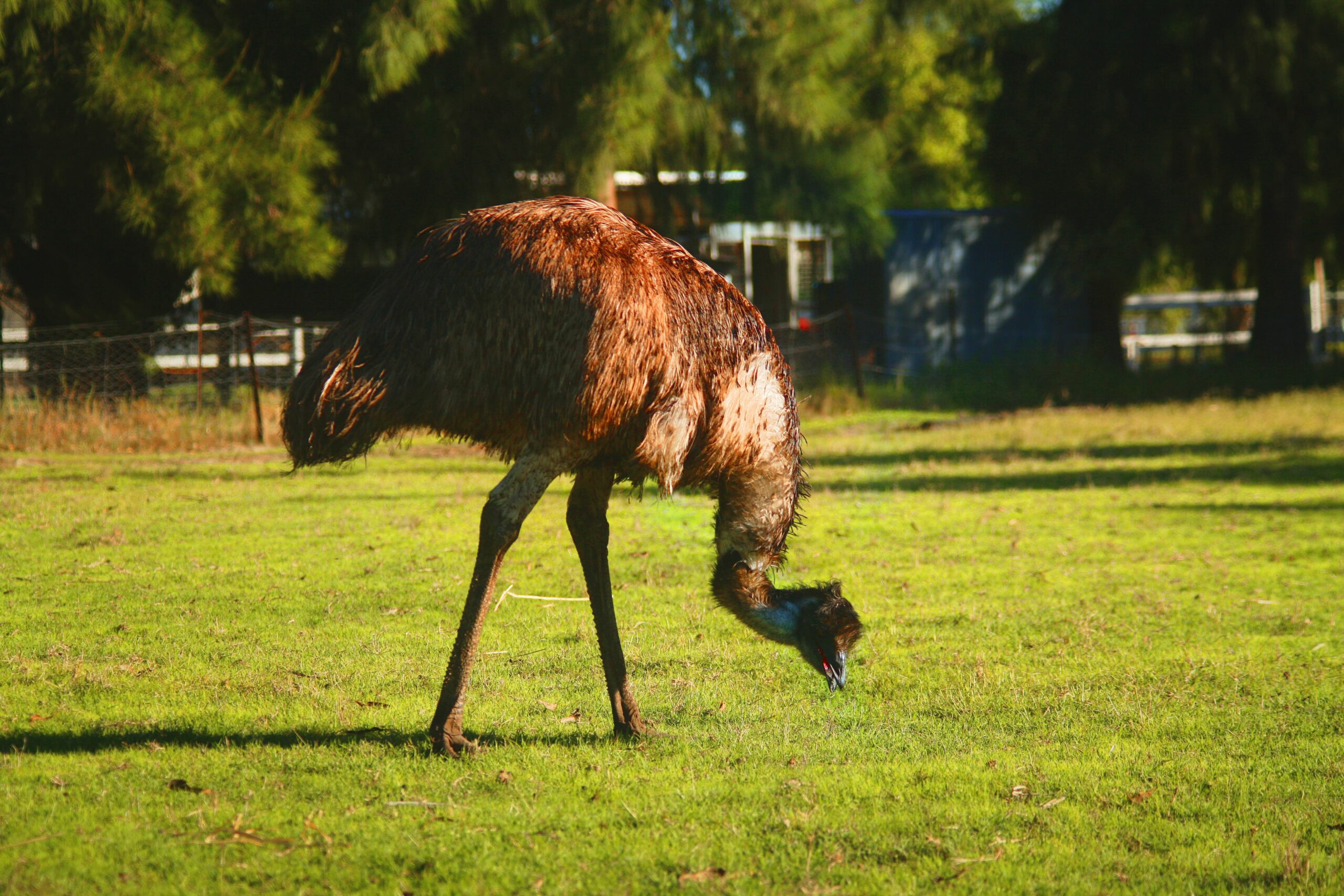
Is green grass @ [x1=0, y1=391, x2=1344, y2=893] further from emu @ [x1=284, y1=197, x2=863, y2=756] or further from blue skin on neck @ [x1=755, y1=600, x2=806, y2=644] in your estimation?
emu @ [x1=284, y1=197, x2=863, y2=756]

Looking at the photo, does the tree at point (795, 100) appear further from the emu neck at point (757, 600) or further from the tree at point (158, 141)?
the emu neck at point (757, 600)

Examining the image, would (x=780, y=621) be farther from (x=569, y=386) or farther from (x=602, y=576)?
(x=569, y=386)

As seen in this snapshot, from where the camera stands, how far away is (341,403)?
482 cm

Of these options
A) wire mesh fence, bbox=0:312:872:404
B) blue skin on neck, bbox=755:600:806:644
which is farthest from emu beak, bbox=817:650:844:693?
wire mesh fence, bbox=0:312:872:404

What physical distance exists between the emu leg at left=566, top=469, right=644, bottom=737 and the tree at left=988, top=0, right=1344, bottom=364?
878 inches

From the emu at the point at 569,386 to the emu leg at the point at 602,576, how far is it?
0.15 m

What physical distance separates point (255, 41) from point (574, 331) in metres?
12.7

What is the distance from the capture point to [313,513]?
432 inches

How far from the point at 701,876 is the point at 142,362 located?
549 inches

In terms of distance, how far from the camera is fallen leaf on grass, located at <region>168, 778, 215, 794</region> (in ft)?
14.5

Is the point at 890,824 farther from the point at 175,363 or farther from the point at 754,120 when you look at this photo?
the point at 754,120

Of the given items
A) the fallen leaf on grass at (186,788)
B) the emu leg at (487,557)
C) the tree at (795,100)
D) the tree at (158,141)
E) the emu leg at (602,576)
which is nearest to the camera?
the fallen leaf on grass at (186,788)

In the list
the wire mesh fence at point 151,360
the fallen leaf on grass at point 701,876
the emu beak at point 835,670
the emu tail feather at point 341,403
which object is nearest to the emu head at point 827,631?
the emu beak at point 835,670

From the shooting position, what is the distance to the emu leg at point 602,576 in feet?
17.1
